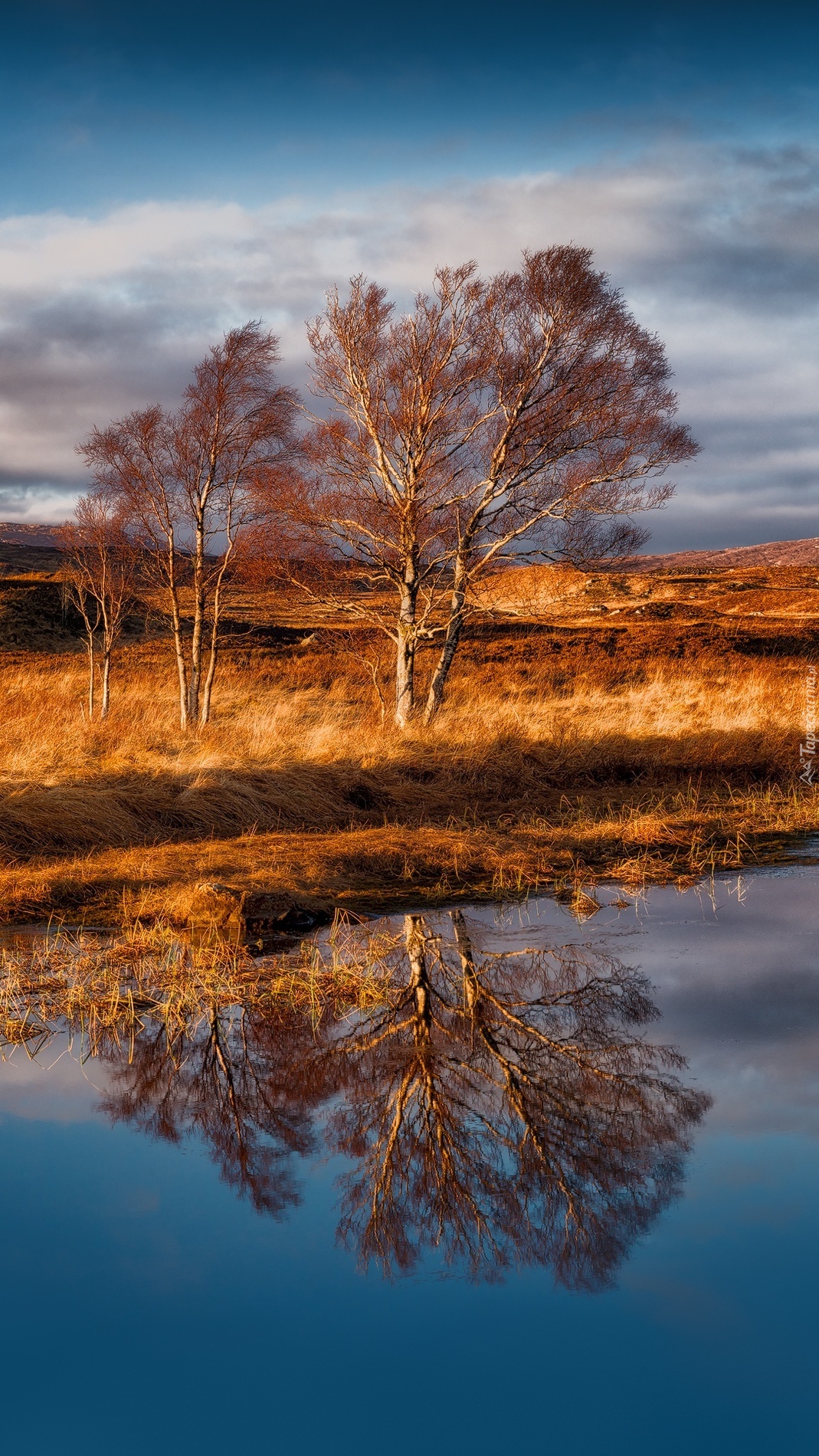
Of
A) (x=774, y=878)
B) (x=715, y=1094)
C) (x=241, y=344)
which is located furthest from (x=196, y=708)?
(x=715, y=1094)

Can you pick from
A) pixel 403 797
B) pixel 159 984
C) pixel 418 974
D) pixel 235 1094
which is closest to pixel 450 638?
pixel 403 797

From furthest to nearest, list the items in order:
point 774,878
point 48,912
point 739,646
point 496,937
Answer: point 739,646 → point 774,878 → point 48,912 → point 496,937

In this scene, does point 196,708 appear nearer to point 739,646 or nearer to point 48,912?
point 48,912

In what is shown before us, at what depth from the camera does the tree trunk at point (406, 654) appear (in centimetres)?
1716

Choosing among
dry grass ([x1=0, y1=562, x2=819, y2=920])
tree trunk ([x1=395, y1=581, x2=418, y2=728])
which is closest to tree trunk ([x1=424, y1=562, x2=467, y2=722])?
tree trunk ([x1=395, y1=581, x2=418, y2=728])

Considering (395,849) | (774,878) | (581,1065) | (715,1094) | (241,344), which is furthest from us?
(241,344)

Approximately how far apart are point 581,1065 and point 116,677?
1253 inches

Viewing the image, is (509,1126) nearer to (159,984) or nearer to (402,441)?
(159,984)

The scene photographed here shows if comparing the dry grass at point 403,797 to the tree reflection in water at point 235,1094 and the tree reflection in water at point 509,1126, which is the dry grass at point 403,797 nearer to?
the tree reflection in water at point 235,1094

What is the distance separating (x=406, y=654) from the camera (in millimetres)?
17359

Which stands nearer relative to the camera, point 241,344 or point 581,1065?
point 581,1065

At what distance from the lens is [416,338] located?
1645cm

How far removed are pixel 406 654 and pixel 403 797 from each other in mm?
4917

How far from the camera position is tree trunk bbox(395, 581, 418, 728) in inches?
675
